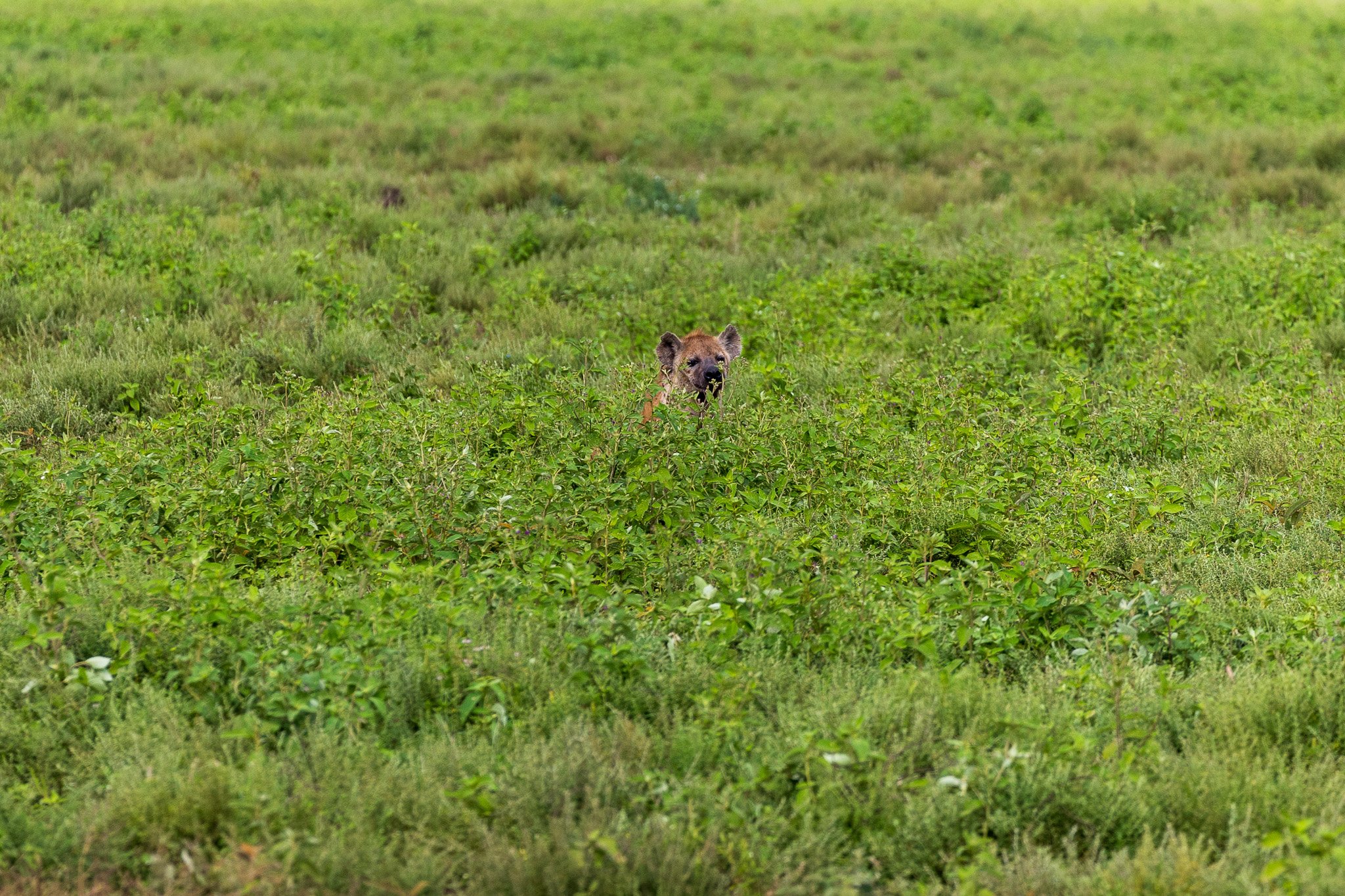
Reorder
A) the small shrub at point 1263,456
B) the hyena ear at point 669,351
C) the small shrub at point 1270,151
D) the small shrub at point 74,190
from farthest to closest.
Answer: the small shrub at point 1270,151 < the small shrub at point 74,190 < the hyena ear at point 669,351 < the small shrub at point 1263,456

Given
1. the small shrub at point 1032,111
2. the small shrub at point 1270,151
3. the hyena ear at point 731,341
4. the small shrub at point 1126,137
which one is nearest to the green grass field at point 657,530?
the hyena ear at point 731,341

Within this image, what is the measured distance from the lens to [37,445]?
659 cm

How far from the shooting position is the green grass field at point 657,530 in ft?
11.3

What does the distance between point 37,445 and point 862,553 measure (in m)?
4.65

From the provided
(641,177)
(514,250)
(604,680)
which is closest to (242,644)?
(604,680)

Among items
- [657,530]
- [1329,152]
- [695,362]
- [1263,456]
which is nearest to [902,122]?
[1329,152]

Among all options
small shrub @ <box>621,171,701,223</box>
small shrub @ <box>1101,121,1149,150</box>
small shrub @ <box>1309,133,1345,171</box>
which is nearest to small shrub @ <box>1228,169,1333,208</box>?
small shrub @ <box>1309,133,1345,171</box>

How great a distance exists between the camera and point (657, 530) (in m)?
5.28

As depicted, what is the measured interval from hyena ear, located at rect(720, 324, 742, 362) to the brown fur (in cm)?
5

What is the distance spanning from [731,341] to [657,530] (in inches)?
104

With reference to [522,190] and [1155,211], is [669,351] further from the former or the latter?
[1155,211]

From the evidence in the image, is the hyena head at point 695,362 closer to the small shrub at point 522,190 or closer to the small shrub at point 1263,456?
the small shrub at point 1263,456

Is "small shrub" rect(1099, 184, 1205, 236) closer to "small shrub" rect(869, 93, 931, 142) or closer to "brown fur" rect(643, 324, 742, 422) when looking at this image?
"small shrub" rect(869, 93, 931, 142)

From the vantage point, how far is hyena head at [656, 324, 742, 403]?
279 inches
